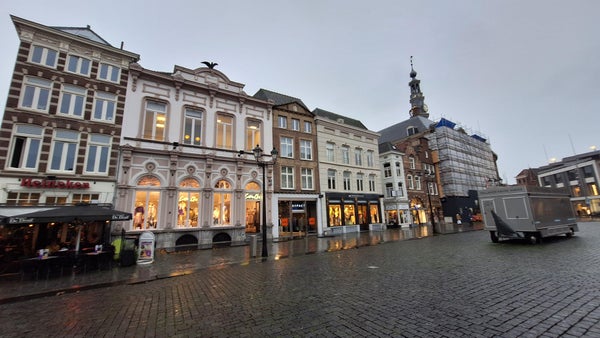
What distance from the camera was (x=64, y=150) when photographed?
49.3 feet

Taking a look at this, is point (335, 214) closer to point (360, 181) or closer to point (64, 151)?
point (360, 181)

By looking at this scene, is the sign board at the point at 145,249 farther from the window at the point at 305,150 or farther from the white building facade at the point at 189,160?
the window at the point at 305,150

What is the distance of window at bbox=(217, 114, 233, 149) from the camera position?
68.5ft

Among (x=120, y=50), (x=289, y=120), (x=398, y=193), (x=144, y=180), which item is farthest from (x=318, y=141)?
(x=120, y=50)

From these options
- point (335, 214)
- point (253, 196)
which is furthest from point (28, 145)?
point (335, 214)

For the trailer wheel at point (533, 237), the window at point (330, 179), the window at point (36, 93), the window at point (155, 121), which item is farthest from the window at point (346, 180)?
the window at point (36, 93)

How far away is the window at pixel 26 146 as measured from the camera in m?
13.8

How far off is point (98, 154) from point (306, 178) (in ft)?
56.4

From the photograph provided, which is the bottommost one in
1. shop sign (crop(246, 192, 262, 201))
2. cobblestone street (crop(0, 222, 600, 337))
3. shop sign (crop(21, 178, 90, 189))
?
cobblestone street (crop(0, 222, 600, 337))

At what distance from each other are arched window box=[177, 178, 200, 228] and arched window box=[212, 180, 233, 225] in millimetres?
1361

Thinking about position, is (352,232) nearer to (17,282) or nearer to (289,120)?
(289,120)

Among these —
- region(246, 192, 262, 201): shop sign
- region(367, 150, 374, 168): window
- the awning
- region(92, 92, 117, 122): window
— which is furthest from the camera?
region(367, 150, 374, 168): window

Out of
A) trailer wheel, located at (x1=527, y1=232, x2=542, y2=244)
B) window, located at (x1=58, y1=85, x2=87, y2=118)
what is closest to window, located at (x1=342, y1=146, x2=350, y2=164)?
trailer wheel, located at (x1=527, y1=232, x2=542, y2=244)

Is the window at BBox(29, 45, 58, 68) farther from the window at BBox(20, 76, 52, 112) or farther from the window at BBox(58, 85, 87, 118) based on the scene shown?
the window at BBox(58, 85, 87, 118)
